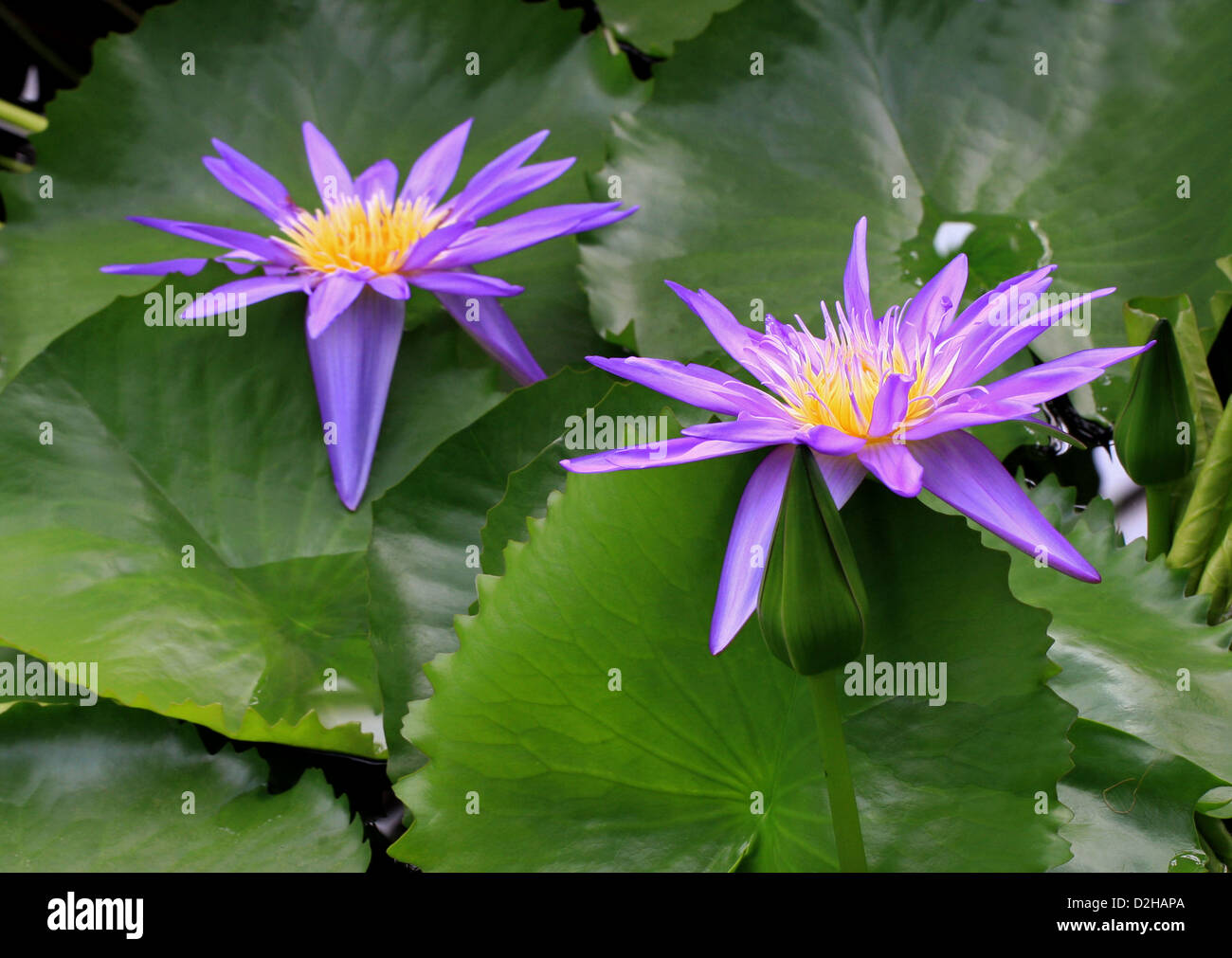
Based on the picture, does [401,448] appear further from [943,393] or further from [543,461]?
[943,393]

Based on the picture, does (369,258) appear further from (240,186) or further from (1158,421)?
(1158,421)

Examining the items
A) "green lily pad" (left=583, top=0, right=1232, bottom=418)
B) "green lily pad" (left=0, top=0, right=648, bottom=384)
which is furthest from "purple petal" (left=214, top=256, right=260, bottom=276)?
"green lily pad" (left=583, top=0, right=1232, bottom=418)

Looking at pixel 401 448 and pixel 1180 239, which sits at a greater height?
pixel 1180 239

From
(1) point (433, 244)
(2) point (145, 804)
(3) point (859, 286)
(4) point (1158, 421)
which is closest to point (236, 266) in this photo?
(1) point (433, 244)

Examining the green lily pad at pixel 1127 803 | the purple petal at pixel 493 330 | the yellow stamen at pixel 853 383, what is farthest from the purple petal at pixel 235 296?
the green lily pad at pixel 1127 803

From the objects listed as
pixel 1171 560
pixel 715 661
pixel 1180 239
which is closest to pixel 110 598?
pixel 715 661

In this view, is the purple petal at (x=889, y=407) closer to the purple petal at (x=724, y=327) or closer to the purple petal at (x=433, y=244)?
the purple petal at (x=724, y=327)

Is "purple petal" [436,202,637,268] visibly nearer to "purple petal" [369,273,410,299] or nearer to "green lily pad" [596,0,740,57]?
"purple petal" [369,273,410,299]
